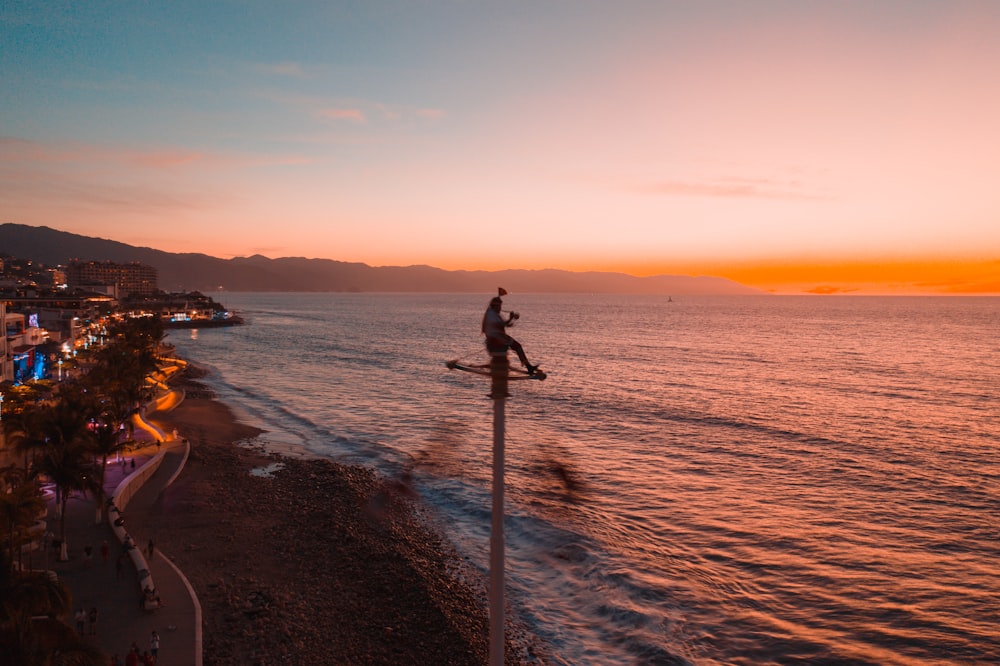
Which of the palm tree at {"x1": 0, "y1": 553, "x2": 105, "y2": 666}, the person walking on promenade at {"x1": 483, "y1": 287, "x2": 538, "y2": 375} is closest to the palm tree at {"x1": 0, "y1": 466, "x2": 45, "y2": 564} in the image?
the palm tree at {"x1": 0, "y1": 553, "x2": 105, "y2": 666}

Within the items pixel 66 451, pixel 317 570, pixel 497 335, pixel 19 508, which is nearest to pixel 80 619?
pixel 19 508

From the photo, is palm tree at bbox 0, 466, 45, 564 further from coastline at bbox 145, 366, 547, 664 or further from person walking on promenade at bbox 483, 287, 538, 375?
person walking on promenade at bbox 483, 287, 538, 375

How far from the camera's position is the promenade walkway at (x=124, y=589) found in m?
15.4

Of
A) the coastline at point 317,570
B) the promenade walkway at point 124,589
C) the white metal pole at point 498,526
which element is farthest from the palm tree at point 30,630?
the white metal pole at point 498,526

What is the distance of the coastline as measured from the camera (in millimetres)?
16922

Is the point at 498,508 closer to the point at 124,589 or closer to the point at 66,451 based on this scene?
the point at 124,589

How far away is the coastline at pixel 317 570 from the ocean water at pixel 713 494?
2.18 metres

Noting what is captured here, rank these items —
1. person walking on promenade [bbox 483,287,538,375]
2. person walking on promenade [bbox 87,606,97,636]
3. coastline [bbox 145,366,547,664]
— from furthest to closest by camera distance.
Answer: coastline [bbox 145,366,547,664], person walking on promenade [bbox 87,606,97,636], person walking on promenade [bbox 483,287,538,375]

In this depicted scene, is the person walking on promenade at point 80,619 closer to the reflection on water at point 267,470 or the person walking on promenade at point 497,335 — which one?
the person walking on promenade at point 497,335

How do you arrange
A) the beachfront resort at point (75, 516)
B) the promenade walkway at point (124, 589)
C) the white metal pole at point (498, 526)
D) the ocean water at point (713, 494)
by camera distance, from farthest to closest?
the ocean water at point (713, 494)
the promenade walkway at point (124, 589)
the beachfront resort at point (75, 516)
the white metal pole at point (498, 526)

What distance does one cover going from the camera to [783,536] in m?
25.4

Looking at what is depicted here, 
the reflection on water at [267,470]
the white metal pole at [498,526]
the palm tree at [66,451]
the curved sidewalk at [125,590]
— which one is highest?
the white metal pole at [498,526]

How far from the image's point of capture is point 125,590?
59.5 ft

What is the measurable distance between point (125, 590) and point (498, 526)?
18.0 metres
